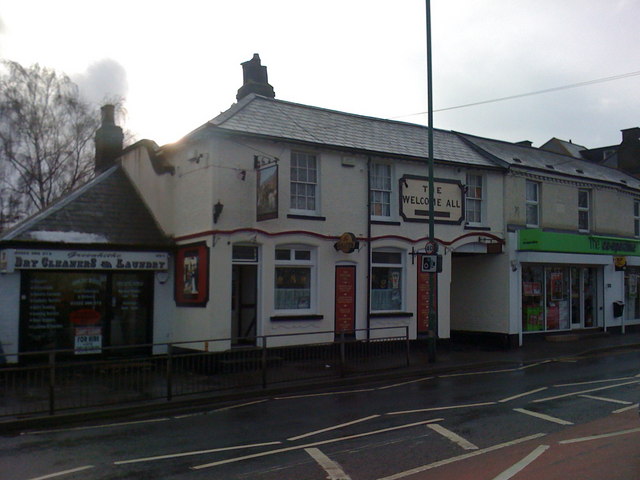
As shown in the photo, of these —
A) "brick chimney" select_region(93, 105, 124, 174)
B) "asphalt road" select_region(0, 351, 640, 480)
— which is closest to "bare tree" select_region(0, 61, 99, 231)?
"brick chimney" select_region(93, 105, 124, 174)

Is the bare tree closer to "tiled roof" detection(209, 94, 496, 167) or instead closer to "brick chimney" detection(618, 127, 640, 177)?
"tiled roof" detection(209, 94, 496, 167)

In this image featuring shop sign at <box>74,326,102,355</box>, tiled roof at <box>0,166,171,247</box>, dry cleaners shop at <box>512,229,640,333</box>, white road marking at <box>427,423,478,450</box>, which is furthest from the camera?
dry cleaners shop at <box>512,229,640,333</box>

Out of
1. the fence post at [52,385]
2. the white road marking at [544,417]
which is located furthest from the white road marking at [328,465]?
the fence post at [52,385]

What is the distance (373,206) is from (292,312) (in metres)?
4.17

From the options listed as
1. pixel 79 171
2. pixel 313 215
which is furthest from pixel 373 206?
pixel 79 171

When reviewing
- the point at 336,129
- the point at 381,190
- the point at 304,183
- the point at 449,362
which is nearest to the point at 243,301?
the point at 304,183

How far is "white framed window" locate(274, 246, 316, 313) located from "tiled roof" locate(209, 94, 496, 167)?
3.09 m

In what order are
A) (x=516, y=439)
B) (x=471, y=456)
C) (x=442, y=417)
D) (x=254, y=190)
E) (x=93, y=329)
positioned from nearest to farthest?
1. (x=471, y=456)
2. (x=516, y=439)
3. (x=442, y=417)
4. (x=93, y=329)
5. (x=254, y=190)

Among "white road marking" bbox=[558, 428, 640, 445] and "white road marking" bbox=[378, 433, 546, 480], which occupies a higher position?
"white road marking" bbox=[558, 428, 640, 445]

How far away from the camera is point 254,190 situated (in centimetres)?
1680

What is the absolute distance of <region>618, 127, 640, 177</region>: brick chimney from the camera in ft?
155

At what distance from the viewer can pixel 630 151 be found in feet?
157

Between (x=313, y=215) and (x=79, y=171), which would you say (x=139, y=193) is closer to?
(x=313, y=215)

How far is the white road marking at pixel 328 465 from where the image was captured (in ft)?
23.2
